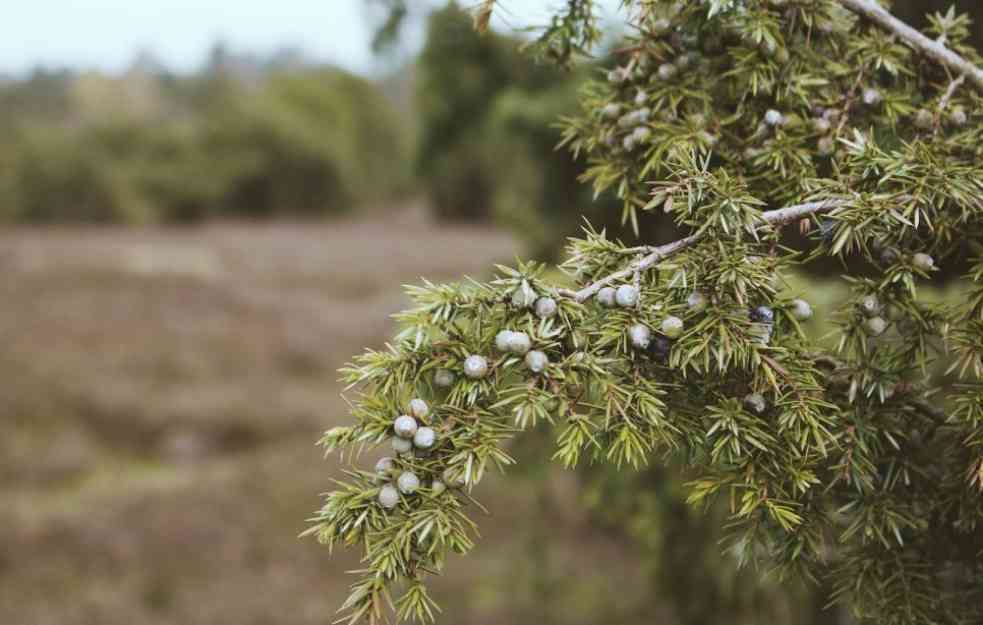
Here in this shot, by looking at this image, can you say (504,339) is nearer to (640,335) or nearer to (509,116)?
(640,335)

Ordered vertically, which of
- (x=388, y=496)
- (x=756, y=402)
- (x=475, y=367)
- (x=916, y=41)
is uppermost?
(x=916, y=41)

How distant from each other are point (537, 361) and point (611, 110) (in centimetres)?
84

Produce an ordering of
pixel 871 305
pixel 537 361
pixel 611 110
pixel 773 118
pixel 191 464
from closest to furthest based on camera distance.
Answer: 1. pixel 537 361
2. pixel 871 305
3. pixel 773 118
4. pixel 611 110
5. pixel 191 464

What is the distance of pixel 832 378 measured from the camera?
65.1 inches

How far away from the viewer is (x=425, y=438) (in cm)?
137

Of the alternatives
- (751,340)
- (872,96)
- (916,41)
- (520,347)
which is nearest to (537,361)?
(520,347)

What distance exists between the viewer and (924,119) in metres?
1.72

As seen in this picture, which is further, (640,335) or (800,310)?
(800,310)

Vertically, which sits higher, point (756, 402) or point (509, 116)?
point (756, 402)

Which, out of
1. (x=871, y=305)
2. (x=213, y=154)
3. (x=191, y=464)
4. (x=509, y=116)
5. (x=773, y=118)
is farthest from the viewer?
(x=213, y=154)

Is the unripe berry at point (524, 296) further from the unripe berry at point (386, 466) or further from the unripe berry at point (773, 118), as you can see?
the unripe berry at point (773, 118)

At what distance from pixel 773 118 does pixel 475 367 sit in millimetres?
885

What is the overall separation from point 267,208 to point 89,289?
67.0 ft

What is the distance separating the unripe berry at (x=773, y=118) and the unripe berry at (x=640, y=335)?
65 cm
